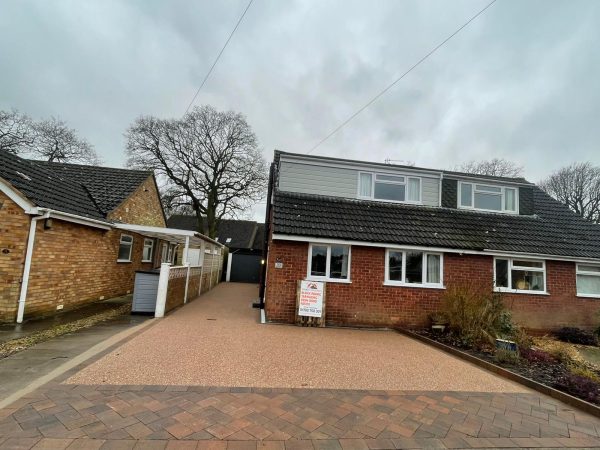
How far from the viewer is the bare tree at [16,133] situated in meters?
21.9

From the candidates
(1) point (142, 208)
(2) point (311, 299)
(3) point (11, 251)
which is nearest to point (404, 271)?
(2) point (311, 299)

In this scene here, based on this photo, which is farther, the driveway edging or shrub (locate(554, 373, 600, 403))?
shrub (locate(554, 373, 600, 403))

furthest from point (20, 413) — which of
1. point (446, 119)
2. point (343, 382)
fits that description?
point (446, 119)

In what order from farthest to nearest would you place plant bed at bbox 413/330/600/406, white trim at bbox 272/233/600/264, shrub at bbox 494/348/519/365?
white trim at bbox 272/233/600/264
shrub at bbox 494/348/519/365
plant bed at bbox 413/330/600/406

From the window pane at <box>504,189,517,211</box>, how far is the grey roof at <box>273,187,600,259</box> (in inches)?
19.0

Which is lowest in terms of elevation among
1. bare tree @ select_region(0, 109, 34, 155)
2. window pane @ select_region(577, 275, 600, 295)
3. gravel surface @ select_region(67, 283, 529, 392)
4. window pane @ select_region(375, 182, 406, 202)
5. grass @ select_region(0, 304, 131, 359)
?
grass @ select_region(0, 304, 131, 359)

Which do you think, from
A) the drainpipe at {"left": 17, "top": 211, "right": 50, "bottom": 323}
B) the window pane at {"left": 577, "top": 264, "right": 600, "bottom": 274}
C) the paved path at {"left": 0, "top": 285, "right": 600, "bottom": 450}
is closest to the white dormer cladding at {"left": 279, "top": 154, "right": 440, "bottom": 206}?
the window pane at {"left": 577, "top": 264, "right": 600, "bottom": 274}

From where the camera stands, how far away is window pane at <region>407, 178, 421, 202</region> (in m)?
11.3

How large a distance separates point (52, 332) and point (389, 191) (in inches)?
416

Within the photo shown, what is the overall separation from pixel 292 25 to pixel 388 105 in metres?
3.49

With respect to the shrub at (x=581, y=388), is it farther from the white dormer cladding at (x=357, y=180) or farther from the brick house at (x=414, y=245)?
the white dormer cladding at (x=357, y=180)

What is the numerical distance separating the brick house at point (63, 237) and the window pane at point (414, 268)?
7.50 meters

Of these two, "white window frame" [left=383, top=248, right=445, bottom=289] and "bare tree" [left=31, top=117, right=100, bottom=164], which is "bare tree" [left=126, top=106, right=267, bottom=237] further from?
"white window frame" [left=383, top=248, right=445, bottom=289]

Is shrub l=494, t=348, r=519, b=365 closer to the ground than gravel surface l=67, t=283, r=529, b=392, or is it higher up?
higher up
